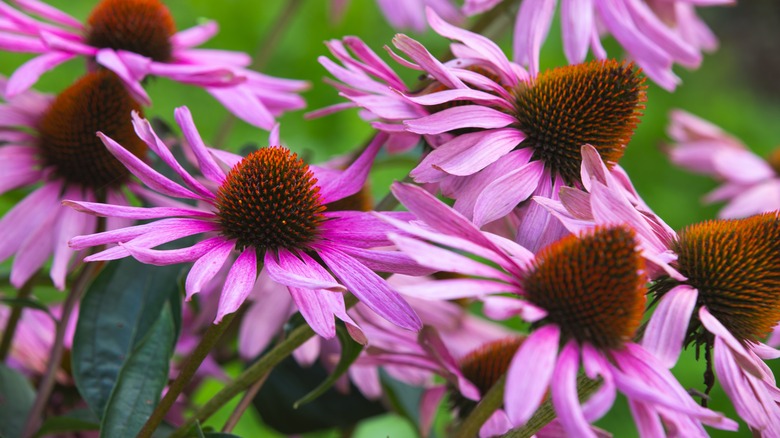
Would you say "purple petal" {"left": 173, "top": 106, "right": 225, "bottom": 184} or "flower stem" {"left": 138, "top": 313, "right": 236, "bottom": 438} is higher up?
"purple petal" {"left": 173, "top": 106, "right": 225, "bottom": 184}

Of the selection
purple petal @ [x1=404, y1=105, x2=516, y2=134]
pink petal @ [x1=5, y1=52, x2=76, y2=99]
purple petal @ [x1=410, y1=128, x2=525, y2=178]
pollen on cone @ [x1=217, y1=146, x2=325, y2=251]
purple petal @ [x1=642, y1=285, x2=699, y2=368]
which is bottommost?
purple petal @ [x1=642, y1=285, x2=699, y2=368]

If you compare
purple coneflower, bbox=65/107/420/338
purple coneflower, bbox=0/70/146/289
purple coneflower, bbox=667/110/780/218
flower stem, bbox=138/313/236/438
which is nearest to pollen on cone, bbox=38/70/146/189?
purple coneflower, bbox=0/70/146/289

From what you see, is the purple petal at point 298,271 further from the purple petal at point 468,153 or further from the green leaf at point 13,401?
the green leaf at point 13,401

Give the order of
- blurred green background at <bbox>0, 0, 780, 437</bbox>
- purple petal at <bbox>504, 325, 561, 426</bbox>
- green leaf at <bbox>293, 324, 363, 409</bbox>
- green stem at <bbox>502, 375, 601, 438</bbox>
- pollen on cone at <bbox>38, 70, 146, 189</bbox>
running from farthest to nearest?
blurred green background at <bbox>0, 0, 780, 437</bbox> < pollen on cone at <bbox>38, 70, 146, 189</bbox> < green leaf at <bbox>293, 324, 363, 409</bbox> < green stem at <bbox>502, 375, 601, 438</bbox> < purple petal at <bbox>504, 325, 561, 426</bbox>

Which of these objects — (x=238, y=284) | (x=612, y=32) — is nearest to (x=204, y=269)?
(x=238, y=284)

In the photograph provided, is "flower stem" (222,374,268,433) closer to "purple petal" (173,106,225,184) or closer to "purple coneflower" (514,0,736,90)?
"purple petal" (173,106,225,184)
